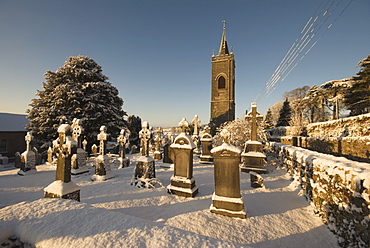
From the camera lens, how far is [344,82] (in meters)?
17.2

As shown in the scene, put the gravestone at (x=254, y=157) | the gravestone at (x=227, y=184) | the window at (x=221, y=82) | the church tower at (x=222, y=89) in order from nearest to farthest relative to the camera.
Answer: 1. the gravestone at (x=227, y=184)
2. the gravestone at (x=254, y=157)
3. the church tower at (x=222, y=89)
4. the window at (x=221, y=82)

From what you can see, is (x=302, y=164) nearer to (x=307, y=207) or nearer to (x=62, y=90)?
(x=307, y=207)

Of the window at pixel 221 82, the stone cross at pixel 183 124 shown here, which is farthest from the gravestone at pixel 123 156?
the window at pixel 221 82

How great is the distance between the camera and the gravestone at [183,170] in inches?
183

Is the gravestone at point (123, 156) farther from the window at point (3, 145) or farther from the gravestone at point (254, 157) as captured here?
the window at point (3, 145)

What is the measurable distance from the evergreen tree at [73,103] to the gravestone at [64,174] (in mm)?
12183

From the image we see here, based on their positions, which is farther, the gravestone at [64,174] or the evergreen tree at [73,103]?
the evergreen tree at [73,103]

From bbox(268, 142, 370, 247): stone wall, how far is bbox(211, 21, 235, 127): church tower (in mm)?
26061

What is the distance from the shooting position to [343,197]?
289cm

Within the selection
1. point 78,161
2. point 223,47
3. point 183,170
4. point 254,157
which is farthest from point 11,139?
point 223,47

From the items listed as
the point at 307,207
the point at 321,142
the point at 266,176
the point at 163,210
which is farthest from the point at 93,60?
the point at 321,142

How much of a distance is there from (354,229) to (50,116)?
65.4 ft

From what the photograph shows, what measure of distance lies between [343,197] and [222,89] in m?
29.8

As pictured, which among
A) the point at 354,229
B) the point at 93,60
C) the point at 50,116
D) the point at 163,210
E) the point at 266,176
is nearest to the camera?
the point at 354,229
